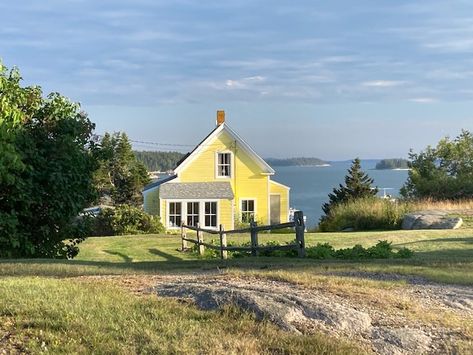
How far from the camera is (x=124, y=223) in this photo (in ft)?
100

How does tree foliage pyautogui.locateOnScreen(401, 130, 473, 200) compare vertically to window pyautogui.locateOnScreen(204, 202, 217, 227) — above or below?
above

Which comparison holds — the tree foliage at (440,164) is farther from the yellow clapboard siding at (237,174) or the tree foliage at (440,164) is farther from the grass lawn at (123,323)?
the grass lawn at (123,323)

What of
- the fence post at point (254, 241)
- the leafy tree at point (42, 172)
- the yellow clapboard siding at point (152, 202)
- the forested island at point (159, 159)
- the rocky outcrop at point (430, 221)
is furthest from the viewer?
the forested island at point (159, 159)

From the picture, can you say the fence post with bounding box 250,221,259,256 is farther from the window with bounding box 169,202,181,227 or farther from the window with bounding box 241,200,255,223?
the window with bounding box 241,200,255,223

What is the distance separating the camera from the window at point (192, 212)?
3538cm

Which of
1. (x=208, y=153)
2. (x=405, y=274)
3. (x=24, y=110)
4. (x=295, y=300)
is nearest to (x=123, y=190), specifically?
(x=208, y=153)

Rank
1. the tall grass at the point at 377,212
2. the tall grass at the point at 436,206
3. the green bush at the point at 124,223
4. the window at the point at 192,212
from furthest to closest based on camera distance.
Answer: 1. the window at the point at 192,212
2. the green bush at the point at 124,223
3. the tall grass at the point at 436,206
4. the tall grass at the point at 377,212

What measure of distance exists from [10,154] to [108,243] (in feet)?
34.1

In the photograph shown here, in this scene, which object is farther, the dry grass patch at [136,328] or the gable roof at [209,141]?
the gable roof at [209,141]

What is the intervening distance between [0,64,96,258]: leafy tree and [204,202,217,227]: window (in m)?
19.1

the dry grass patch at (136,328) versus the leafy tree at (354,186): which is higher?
the leafy tree at (354,186)

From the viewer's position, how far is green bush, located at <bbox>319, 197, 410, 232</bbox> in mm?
29422

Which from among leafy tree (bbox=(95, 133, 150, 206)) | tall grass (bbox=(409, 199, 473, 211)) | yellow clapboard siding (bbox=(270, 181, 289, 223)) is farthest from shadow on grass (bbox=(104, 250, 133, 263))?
leafy tree (bbox=(95, 133, 150, 206))

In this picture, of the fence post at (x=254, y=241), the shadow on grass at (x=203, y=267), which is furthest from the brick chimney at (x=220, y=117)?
the shadow on grass at (x=203, y=267)
